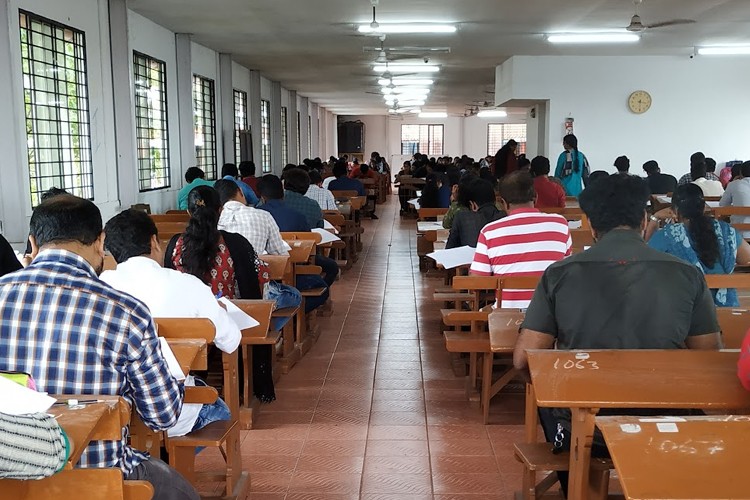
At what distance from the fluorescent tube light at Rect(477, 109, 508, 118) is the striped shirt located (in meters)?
20.7

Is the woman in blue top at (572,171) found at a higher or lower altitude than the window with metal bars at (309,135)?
lower

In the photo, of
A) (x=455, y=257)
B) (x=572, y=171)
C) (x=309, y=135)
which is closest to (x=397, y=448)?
(x=455, y=257)

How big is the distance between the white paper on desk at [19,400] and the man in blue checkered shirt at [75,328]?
36cm

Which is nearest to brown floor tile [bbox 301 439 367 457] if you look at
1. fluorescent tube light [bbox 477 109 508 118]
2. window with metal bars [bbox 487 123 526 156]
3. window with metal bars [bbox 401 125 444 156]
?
fluorescent tube light [bbox 477 109 508 118]

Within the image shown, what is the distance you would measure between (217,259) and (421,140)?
24.7m

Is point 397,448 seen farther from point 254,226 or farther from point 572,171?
point 572,171

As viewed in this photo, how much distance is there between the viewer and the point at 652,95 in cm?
1112

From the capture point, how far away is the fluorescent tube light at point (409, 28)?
786 centimetres

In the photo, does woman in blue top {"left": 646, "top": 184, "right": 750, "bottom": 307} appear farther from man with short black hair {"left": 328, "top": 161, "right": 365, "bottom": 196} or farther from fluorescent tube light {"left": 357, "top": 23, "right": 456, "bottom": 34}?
man with short black hair {"left": 328, "top": 161, "right": 365, "bottom": 196}

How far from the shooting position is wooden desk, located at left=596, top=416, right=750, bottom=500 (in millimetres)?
1460

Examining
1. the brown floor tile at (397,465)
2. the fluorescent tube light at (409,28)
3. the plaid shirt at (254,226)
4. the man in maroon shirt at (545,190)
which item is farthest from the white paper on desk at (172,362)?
the fluorescent tube light at (409,28)

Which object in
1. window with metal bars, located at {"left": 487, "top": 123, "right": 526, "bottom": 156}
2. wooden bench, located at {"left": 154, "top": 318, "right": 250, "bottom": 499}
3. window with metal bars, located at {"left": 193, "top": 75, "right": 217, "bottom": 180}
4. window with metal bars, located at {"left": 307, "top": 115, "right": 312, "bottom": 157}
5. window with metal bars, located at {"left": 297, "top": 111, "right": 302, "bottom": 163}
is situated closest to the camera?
wooden bench, located at {"left": 154, "top": 318, "right": 250, "bottom": 499}

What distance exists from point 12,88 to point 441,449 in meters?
3.86

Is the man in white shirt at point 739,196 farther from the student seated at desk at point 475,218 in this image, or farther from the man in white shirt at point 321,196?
the man in white shirt at point 321,196
